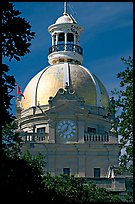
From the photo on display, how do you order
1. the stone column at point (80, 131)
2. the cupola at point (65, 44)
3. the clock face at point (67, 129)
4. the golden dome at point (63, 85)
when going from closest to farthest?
the stone column at point (80, 131) → the clock face at point (67, 129) → the golden dome at point (63, 85) → the cupola at point (65, 44)

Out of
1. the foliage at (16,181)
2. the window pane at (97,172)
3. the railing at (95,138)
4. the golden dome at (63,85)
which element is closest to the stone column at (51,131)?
the railing at (95,138)

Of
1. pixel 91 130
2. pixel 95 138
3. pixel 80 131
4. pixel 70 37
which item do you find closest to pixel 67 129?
pixel 80 131

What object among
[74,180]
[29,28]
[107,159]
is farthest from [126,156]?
[107,159]

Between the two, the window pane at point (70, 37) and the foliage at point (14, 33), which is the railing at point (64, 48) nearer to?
the window pane at point (70, 37)

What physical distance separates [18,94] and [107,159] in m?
14.1

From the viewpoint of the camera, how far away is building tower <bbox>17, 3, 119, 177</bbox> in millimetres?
70625

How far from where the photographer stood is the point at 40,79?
78.9 meters

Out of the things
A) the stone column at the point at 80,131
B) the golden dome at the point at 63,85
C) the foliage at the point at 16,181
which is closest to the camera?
the foliage at the point at 16,181

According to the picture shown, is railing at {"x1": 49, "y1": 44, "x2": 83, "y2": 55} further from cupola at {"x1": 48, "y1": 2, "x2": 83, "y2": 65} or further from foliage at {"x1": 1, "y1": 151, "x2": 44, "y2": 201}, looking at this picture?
foliage at {"x1": 1, "y1": 151, "x2": 44, "y2": 201}

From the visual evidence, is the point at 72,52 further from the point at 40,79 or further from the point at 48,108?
the point at 48,108

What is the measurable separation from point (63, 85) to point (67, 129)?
763 cm

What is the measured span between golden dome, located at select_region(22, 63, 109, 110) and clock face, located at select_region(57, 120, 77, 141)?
535 centimetres

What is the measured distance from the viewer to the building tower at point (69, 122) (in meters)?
70.6

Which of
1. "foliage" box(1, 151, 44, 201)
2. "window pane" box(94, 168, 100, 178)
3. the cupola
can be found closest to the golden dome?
the cupola
